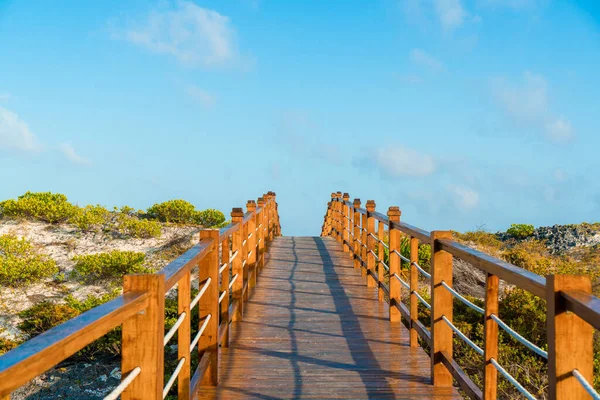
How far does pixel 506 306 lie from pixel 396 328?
3982mm

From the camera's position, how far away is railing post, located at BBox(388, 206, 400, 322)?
A: 5.99m

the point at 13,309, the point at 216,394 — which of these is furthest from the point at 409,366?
the point at 13,309

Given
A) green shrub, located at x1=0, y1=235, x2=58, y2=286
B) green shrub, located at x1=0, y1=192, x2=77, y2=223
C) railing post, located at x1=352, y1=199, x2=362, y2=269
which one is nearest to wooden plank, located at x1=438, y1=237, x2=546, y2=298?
railing post, located at x1=352, y1=199, x2=362, y2=269

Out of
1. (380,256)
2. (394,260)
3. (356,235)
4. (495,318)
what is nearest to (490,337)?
(495,318)

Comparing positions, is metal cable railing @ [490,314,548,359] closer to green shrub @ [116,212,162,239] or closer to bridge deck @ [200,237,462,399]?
bridge deck @ [200,237,462,399]

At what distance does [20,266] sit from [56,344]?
13.6m

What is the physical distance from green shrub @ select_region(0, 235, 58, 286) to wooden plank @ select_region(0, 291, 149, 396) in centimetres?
1303

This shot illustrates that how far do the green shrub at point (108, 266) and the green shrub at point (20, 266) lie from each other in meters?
0.82

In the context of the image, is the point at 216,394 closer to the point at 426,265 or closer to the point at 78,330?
the point at 78,330

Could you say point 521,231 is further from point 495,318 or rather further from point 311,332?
point 495,318

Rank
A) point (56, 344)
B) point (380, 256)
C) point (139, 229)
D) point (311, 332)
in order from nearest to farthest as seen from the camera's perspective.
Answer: point (56, 344)
point (311, 332)
point (380, 256)
point (139, 229)

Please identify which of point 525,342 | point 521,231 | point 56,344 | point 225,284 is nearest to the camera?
point 56,344

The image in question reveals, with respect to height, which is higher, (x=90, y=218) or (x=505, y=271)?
(x=90, y=218)

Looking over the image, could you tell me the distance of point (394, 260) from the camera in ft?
19.8
